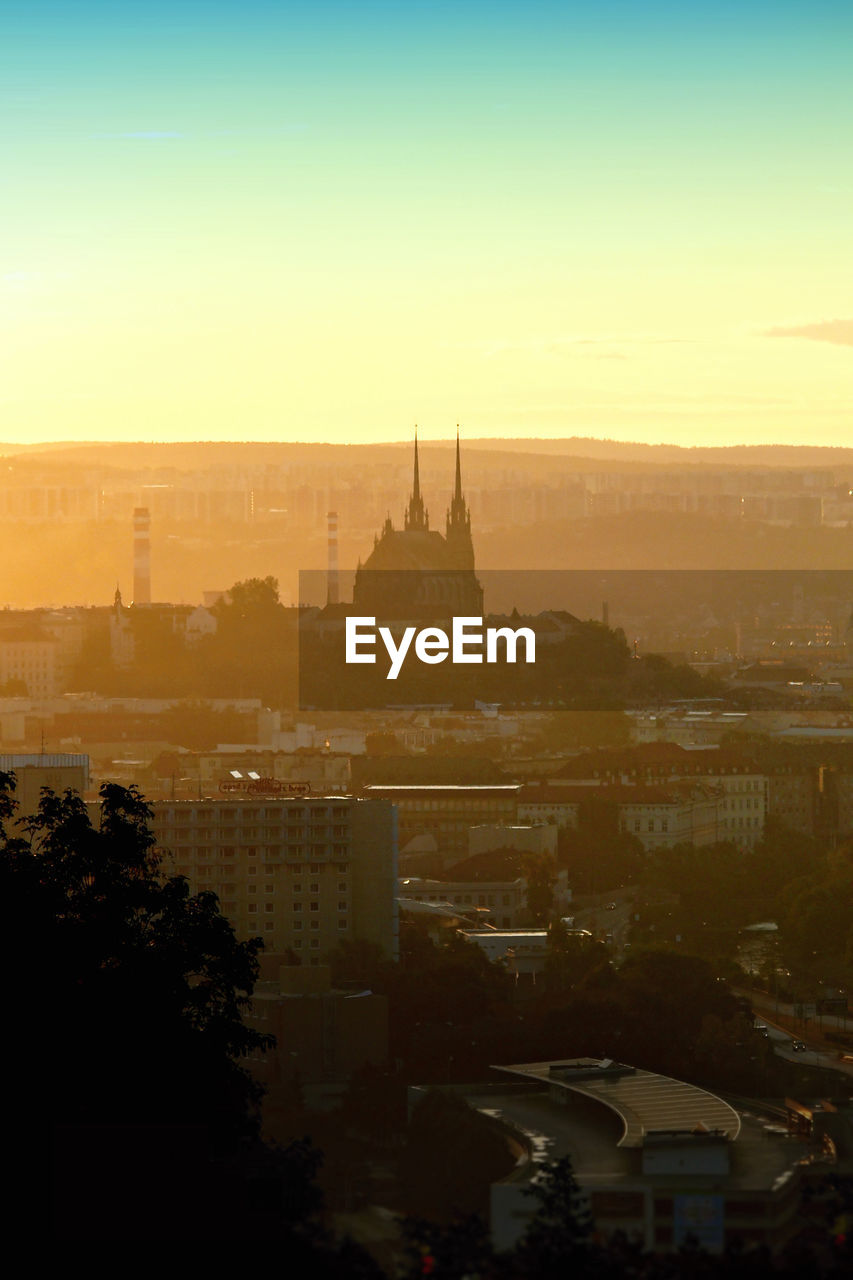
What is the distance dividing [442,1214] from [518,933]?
8243 mm

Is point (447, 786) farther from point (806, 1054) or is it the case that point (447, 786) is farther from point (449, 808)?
point (806, 1054)

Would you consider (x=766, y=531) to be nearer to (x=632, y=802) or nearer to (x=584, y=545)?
(x=584, y=545)

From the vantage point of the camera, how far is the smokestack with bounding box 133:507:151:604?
62406 mm

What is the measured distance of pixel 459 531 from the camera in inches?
2170

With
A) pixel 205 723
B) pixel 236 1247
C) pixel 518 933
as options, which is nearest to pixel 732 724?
pixel 205 723

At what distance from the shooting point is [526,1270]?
6168 mm

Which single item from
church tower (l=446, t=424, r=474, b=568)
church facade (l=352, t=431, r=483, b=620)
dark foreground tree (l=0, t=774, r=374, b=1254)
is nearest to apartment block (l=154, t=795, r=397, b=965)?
dark foreground tree (l=0, t=774, r=374, b=1254)

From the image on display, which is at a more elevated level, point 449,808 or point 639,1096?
point 449,808

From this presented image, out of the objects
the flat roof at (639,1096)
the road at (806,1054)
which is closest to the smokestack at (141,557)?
the road at (806,1054)

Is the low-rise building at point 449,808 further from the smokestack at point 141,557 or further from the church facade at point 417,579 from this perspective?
the smokestack at point 141,557

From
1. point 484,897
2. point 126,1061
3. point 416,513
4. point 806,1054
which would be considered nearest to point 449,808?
point 484,897

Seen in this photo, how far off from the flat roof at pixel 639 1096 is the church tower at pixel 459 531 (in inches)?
1645

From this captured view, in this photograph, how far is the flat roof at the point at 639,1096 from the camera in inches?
399

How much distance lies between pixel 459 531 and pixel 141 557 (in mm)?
10556
